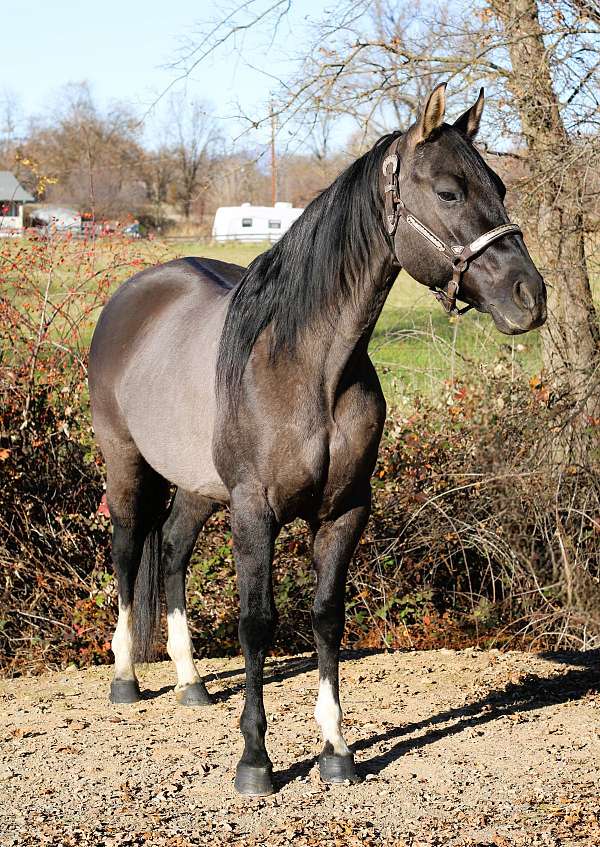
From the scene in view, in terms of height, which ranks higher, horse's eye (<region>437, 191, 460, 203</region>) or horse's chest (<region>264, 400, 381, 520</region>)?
horse's eye (<region>437, 191, 460, 203</region>)

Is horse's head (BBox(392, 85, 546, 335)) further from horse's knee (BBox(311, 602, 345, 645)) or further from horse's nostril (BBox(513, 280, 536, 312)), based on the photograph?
horse's knee (BBox(311, 602, 345, 645))

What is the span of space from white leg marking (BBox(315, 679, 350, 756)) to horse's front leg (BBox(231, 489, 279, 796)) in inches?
10.2

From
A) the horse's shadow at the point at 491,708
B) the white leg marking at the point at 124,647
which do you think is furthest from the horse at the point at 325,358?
the white leg marking at the point at 124,647

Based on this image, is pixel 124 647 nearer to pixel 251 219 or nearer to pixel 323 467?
pixel 323 467

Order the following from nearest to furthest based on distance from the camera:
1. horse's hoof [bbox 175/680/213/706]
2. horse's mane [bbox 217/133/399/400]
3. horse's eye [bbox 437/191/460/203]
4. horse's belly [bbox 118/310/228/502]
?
horse's eye [bbox 437/191/460/203], horse's mane [bbox 217/133/399/400], horse's belly [bbox 118/310/228/502], horse's hoof [bbox 175/680/213/706]

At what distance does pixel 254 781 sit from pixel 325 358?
1584 mm

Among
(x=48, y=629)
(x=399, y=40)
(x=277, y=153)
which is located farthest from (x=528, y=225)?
(x=48, y=629)

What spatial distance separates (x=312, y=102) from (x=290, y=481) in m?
4.40

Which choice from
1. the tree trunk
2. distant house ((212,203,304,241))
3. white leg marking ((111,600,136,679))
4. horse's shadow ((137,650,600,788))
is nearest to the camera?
horse's shadow ((137,650,600,788))

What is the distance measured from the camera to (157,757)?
392 centimetres

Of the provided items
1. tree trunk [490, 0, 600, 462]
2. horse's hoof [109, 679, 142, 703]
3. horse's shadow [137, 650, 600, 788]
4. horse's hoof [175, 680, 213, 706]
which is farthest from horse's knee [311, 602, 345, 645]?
tree trunk [490, 0, 600, 462]

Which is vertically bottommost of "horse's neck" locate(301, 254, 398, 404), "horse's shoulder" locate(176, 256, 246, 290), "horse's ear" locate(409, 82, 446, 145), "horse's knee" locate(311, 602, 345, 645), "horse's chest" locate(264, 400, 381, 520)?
"horse's knee" locate(311, 602, 345, 645)

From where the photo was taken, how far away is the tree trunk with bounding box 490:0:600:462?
602 centimetres

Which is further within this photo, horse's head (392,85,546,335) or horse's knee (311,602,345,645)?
horse's knee (311,602,345,645)
